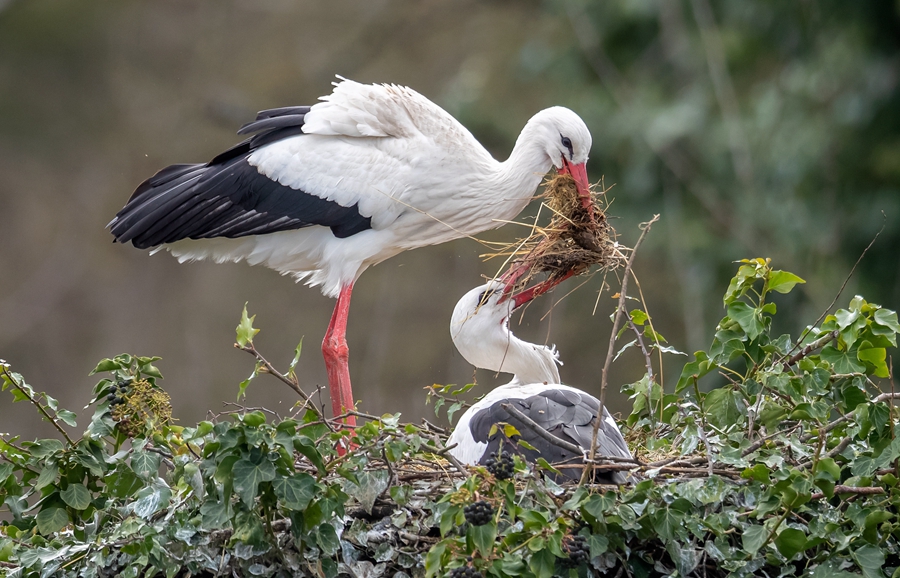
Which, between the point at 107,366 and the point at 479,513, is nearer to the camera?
the point at 479,513

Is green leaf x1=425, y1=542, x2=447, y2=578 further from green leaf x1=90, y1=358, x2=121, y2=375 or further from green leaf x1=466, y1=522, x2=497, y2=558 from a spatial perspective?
green leaf x1=90, y1=358, x2=121, y2=375

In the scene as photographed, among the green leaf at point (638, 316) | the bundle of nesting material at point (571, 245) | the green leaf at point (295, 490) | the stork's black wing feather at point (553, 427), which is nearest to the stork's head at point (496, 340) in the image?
the bundle of nesting material at point (571, 245)

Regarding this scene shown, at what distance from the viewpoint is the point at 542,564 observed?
6.20ft

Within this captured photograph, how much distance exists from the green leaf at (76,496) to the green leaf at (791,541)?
4.47ft

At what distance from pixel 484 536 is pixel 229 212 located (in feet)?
6.54

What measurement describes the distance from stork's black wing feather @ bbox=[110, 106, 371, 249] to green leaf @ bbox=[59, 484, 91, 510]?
4.52ft

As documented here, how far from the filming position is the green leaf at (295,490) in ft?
6.49

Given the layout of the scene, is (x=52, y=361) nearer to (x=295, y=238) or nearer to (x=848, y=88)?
(x=295, y=238)

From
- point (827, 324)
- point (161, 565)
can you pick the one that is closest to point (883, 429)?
point (827, 324)

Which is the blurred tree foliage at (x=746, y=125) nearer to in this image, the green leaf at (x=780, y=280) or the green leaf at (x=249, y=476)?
the green leaf at (x=780, y=280)

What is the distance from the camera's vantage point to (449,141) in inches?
143

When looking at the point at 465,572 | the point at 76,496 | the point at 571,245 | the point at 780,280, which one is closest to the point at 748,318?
the point at 780,280

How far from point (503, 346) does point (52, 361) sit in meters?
5.54

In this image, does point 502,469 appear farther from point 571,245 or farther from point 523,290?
point 523,290
